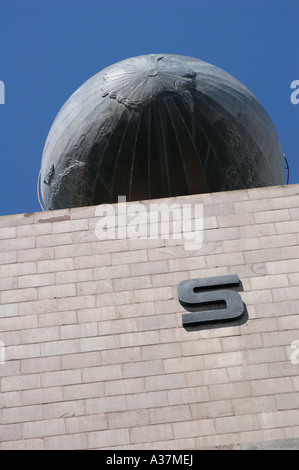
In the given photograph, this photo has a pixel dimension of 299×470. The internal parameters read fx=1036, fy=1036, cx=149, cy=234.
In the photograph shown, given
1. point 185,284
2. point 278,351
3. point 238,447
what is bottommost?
point 238,447

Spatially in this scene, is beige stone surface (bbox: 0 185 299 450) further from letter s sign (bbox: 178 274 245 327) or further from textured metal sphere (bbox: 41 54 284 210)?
textured metal sphere (bbox: 41 54 284 210)

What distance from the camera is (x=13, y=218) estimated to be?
50.8 ft

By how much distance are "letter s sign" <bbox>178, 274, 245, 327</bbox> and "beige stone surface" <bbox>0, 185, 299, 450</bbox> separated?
5.4 inches

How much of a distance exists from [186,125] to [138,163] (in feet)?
3.31

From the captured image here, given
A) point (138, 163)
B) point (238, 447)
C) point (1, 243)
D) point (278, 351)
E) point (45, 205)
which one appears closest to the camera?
point (238, 447)

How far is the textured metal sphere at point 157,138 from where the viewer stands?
55.5 feet

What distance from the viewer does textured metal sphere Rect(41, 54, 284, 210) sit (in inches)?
666

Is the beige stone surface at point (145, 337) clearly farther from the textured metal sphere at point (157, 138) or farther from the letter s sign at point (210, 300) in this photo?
the textured metal sphere at point (157, 138)

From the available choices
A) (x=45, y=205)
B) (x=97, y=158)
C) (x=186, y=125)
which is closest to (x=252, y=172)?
(x=186, y=125)

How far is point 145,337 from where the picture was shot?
549 inches

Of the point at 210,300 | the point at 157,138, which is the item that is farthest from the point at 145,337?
the point at 157,138

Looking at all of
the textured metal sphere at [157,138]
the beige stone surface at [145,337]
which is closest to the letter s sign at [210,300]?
the beige stone surface at [145,337]

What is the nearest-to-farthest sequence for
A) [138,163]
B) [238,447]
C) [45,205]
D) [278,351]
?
[238,447] → [278,351] → [138,163] → [45,205]

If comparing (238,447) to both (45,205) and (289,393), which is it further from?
(45,205)
